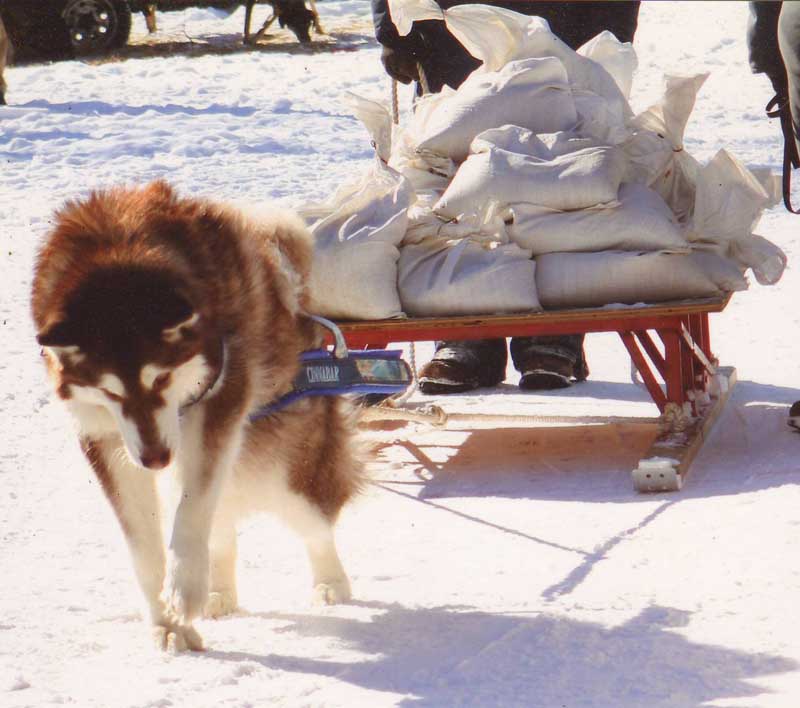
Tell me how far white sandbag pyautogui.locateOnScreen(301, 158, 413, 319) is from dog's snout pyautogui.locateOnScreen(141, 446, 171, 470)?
170 centimetres

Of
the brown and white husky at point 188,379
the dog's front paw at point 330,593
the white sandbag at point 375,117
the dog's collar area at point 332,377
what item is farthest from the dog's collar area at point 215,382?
the white sandbag at point 375,117

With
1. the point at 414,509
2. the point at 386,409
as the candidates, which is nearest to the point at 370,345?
the point at 386,409

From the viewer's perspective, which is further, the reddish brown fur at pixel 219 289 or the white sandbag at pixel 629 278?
the white sandbag at pixel 629 278

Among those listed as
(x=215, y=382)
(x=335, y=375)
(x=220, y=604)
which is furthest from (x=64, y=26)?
(x=215, y=382)

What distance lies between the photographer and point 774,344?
5.97m

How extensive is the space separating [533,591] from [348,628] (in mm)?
464

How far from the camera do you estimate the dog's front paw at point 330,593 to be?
10.2 feet

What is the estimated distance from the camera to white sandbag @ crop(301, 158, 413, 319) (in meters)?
4.20

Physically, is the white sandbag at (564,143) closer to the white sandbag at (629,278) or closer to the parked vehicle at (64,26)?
the white sandbag at (629,278)

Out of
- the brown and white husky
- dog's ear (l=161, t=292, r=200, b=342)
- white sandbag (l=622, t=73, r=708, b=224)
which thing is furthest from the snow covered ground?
white sandbag (l=622, t=73, r=708, b=224)

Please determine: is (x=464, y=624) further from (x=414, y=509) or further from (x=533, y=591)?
(x=414, y=509)

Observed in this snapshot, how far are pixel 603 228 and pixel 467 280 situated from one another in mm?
453

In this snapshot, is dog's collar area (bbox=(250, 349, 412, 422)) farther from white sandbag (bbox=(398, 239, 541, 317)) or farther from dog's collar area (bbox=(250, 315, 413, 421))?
white sandbag (bbox=(398, 239, 541, 317))

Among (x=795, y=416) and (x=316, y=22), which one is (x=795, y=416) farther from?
(x=316, y=22)
